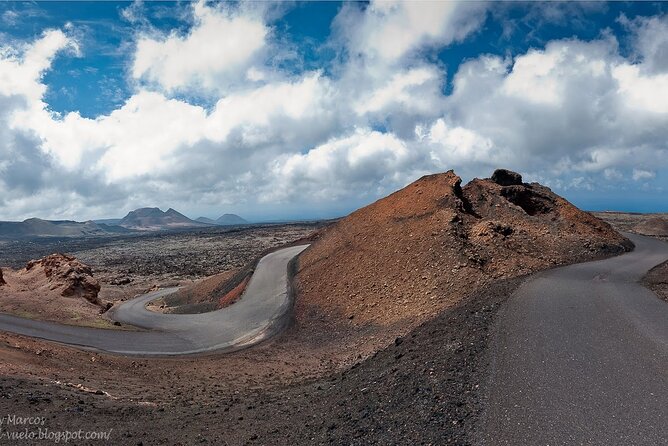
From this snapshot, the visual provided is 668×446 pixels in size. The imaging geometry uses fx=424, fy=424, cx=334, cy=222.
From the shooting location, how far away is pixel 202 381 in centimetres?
1512

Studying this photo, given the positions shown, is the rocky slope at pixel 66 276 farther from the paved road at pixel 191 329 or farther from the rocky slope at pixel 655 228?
the rocky slope at pixel 655 228

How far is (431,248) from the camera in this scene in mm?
23141

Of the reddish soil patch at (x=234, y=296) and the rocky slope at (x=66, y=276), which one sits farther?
the rocky slope at (x=66, y=276)

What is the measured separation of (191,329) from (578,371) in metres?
21.7

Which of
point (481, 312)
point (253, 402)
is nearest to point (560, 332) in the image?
point (481, 312)

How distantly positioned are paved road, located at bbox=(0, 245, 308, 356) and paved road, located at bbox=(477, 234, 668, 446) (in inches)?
559

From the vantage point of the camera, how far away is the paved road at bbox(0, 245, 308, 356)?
21500 mm

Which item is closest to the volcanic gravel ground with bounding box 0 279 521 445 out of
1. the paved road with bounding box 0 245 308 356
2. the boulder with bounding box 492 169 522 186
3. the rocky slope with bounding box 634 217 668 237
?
the paved road with bounding box 0 245 308 356

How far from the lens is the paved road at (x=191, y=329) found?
70.5ft

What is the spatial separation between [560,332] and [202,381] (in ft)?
38.4

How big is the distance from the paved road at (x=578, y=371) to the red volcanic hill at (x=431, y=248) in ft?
18.2

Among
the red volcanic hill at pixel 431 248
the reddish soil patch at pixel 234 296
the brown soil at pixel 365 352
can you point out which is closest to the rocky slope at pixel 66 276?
the reddish soil patch at pixel 234 296

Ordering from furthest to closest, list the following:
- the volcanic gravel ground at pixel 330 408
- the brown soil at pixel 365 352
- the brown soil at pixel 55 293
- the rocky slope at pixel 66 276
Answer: the rocky slope at pixel 66 276
the brown soil at pixel 55 293
the brown soil at pixel 365 352
the volcanic gravel ground at pixel 330 408

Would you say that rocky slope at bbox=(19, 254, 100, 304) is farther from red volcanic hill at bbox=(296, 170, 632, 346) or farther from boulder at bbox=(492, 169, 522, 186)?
boulder at bbox=(492, 169, 522, 186)
